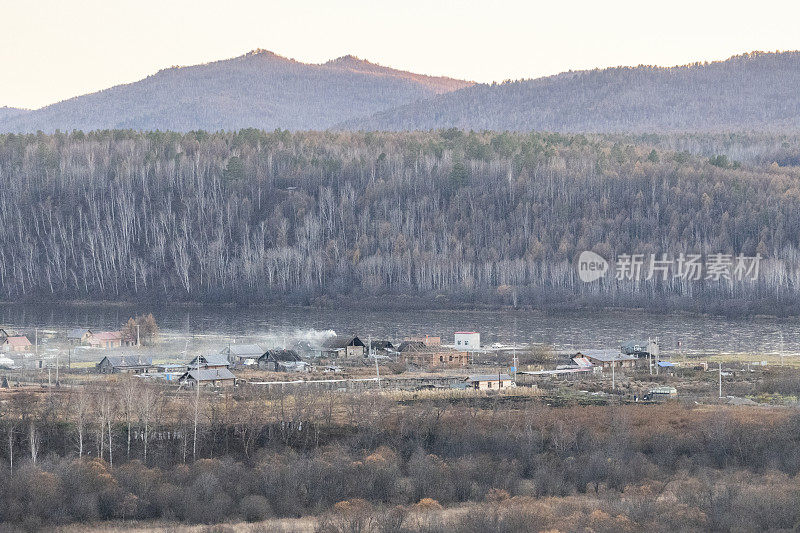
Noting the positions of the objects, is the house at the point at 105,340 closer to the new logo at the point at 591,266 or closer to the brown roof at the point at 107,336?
the brown roof at the point at 107,336

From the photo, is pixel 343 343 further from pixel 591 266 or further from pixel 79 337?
pixel 591 266

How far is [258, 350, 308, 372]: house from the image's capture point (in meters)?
54.4

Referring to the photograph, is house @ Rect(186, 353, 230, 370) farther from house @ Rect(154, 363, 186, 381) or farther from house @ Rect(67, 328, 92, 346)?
→ house @ Rect(67, 328, 92, 346)

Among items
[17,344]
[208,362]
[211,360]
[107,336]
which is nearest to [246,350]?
[211,360]

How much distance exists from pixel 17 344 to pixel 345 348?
16.0 metres

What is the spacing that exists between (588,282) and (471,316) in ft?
48.6

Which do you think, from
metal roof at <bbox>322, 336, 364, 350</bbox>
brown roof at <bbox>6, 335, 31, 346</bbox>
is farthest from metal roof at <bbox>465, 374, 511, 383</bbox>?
brown roof at <bbox>6, 335, 31, 346</bbox>

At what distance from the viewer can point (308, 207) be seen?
11425 centimetres

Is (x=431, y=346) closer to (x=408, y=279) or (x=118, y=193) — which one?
(x=408, y=279)

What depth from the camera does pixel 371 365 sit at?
186 ft

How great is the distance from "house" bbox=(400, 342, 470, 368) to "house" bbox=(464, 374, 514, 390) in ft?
25.7

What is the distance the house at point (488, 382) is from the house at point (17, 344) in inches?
923

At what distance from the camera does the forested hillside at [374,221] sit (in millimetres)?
99062

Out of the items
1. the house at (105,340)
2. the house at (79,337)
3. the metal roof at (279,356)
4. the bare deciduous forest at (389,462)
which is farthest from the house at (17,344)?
the bare deciduous forest at (389,462)
